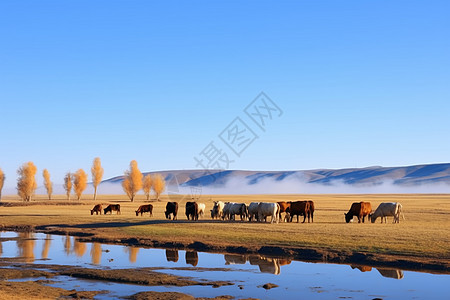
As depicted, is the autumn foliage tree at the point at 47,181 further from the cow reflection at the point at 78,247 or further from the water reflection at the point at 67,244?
the cow reflection at the point at 78,247

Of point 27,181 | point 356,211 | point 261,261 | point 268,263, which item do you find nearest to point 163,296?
point 268,263

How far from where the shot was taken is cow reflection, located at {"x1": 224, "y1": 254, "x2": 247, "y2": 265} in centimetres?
2370

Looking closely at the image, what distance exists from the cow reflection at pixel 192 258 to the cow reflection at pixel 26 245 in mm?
7306

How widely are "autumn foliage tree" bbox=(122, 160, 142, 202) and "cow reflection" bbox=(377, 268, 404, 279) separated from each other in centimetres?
9427

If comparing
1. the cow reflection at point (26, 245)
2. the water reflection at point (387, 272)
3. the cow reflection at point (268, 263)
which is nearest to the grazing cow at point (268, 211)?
the cow reflection at point (268, 263)

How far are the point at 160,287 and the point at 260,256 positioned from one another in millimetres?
8517

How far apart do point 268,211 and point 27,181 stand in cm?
7892

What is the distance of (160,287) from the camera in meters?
18.1

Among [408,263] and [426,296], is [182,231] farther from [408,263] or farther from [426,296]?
[426,296]

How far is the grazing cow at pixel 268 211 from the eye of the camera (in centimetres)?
3788

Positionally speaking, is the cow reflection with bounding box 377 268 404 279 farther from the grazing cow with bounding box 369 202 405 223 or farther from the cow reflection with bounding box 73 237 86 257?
the grazing cow with bounding box 369 202 405 223

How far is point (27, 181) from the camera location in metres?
104

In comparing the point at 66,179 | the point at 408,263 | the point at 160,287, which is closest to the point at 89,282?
the point at 160,287

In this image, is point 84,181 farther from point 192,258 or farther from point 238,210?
point 192,258
